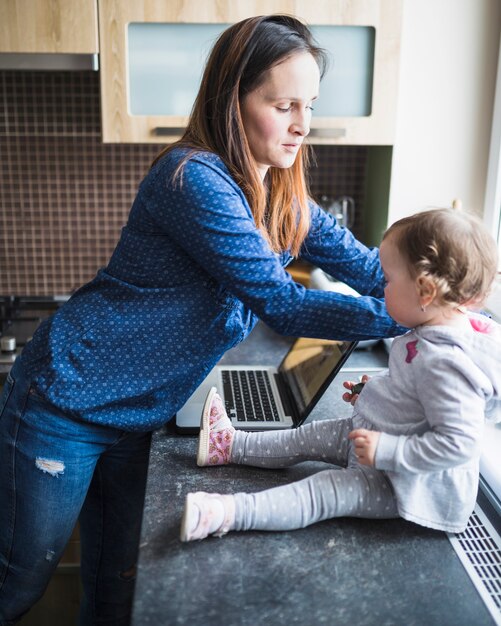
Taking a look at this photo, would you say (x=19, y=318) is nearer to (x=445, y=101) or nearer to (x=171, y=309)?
(x=171, y=309)

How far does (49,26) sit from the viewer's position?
182 cm

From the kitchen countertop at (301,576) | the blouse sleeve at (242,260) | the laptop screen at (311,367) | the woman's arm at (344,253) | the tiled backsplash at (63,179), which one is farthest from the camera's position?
the tiled backsplash at (63,179)

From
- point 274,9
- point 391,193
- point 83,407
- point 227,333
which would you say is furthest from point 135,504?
point 274,9

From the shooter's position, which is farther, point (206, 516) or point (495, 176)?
point (495, 176)

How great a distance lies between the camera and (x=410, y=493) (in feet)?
3.40

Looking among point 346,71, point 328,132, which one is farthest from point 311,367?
point 346,71

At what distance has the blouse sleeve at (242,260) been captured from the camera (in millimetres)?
1104

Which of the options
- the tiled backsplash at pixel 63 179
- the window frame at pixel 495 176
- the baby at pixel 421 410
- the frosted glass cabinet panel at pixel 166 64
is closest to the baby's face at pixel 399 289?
the baby at pixel 421 410

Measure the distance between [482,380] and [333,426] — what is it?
30cm

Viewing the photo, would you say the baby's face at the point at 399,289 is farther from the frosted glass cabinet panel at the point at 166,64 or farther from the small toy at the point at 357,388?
the frosted glass cabinet panel at the point at 166,64

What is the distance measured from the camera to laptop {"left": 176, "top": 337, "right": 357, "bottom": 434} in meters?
1.38

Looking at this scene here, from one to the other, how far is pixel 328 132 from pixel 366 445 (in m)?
1.13

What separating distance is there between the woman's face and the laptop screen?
373 mm

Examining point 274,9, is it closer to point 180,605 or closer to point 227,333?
point 227,333
